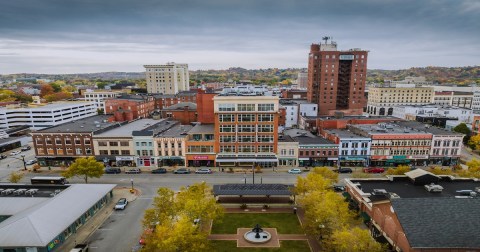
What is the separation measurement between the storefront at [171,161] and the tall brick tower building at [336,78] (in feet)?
245

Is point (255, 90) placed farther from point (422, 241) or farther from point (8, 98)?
point (8, 98)

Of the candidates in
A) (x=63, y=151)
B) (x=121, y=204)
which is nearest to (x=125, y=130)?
(x=63, y=151)

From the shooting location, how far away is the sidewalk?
149ft

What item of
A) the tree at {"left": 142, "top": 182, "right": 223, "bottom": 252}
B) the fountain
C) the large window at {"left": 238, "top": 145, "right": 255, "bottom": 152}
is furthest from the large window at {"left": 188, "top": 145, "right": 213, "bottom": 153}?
the fountain

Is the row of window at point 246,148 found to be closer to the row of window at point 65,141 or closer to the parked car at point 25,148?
the row of window at point 65,141

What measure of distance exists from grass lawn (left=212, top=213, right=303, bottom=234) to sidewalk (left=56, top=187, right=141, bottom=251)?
21371 millimetres

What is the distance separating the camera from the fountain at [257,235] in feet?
147

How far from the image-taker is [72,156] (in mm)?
84688

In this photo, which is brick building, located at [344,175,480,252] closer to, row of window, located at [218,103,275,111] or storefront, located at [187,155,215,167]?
row of window, located at [218,103,275,111]

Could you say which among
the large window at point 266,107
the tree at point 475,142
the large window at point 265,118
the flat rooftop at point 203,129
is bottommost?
the tree at point 475,142

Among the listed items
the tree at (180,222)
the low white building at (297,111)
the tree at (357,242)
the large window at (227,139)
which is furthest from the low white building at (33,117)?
the tree at (357,242)

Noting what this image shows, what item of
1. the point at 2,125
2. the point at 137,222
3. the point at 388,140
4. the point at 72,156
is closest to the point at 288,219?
the point at 137,222

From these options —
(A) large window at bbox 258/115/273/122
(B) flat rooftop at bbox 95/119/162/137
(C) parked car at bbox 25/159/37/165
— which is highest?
(A) large window at bbox 258/115/273/122

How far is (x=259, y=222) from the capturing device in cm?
5116
